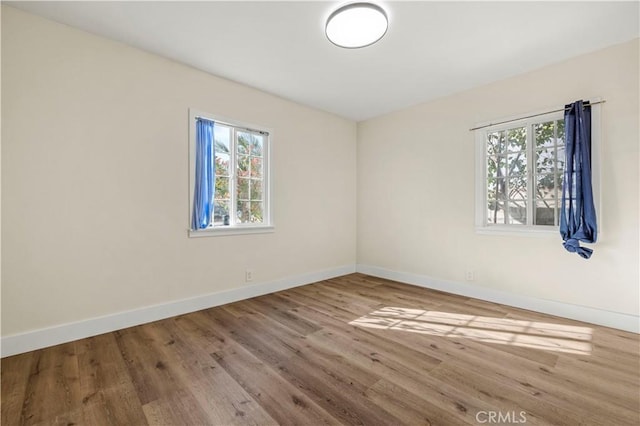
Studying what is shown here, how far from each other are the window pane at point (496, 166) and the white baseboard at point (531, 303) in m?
1.46

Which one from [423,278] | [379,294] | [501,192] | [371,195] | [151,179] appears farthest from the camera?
[371,195]

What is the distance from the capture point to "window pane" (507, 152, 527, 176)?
3.30m

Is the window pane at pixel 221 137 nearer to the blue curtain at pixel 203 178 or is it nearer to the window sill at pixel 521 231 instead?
the blue curtain at pixel 203 178

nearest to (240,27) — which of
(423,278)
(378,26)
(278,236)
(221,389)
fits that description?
(378,26)

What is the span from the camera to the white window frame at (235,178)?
121 inches

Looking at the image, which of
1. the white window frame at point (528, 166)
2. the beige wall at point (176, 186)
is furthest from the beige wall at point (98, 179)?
the white window frame at point (528, 166)

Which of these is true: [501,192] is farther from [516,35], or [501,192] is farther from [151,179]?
[151,179]

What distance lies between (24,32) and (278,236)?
3.02 meters

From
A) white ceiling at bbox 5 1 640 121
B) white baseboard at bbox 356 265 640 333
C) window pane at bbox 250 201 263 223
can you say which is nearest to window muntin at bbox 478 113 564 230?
white ceiling at bbox 5 1 640 121

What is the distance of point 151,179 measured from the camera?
2.80 m

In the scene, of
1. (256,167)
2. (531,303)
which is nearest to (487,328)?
(531,303)

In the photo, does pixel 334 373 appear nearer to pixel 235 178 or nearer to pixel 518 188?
pixel 235 178

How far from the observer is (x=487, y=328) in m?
2.63

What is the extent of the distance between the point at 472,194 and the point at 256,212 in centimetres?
287
